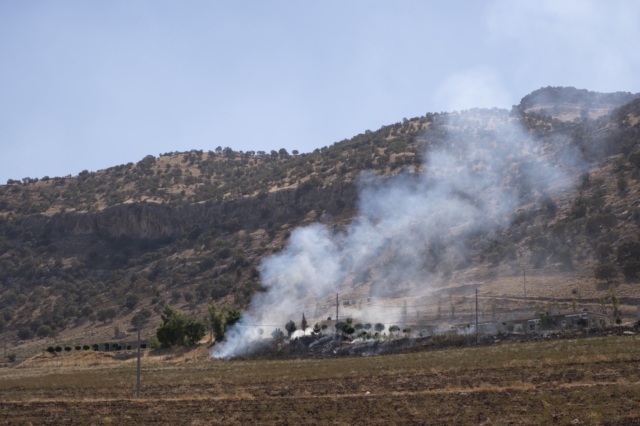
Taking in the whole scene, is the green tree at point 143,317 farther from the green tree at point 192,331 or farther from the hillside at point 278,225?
the green tree at point 192,331

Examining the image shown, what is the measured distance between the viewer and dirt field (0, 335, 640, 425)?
898 inches

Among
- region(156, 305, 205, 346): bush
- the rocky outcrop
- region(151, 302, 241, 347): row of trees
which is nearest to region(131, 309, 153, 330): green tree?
region(151, 302, 241, 347): row of trees

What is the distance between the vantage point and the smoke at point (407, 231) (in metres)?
74.2

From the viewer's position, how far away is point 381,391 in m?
29.5

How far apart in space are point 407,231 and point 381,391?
5453 centimetres

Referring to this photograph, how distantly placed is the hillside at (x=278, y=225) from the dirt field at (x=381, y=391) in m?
21.5

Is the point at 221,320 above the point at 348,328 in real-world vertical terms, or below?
above

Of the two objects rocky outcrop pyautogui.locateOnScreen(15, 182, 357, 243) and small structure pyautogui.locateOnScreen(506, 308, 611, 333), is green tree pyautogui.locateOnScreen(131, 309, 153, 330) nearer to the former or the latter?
rocky outcrop pyautogui.locateOnScreen(15, 182, 357, 243)

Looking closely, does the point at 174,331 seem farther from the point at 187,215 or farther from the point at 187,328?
the point at 187,215

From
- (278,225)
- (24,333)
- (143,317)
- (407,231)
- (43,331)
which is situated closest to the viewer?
(143,317)

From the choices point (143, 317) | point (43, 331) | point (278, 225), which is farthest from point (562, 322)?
point (43, 331)

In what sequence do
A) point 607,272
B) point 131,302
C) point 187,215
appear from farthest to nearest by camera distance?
point 187,215 → point 131,302 → point 607,272

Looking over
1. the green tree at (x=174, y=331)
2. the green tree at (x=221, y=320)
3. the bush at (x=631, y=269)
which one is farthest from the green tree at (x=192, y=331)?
the bush at (x=631, y=269)

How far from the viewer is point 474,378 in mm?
30531
